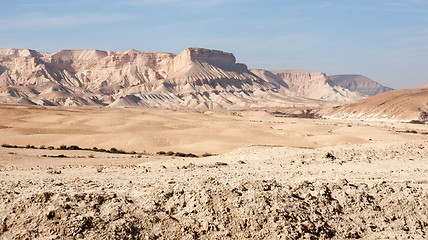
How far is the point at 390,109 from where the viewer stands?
82312 millimetres

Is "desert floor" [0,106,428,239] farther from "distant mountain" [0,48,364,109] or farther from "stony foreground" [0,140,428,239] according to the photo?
"distant mountain" [0,48,364,109]

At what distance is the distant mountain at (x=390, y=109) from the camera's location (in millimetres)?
75125

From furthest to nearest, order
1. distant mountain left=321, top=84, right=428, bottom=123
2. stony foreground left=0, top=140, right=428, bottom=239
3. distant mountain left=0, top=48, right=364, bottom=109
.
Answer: distant mountain left=0, top=48, right=364, bottom=109 → distant mountain left=321, top=84, right=428, bottom=123 → stony foreground left=0, top=140, right=428, bottom=239

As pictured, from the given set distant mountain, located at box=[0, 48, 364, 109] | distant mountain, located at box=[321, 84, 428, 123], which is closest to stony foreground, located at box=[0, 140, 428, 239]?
distant mountain, located at box=[321, 84, 428, 123]

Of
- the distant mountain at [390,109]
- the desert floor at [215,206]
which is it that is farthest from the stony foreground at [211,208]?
the distant mountain at [390,109]

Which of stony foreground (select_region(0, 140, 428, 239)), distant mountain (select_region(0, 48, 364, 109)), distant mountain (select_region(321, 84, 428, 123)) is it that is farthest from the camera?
distant mountain (select_region(0, 48, 364, 109))

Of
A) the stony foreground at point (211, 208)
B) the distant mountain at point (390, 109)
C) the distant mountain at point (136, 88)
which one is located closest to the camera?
the stony foreground at point (211, 208)

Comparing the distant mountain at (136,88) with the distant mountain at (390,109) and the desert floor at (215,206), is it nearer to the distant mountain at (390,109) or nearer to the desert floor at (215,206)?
the distant mountain at (390,109)

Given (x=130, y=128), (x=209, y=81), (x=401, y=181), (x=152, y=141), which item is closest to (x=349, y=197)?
(x=401, y=181)

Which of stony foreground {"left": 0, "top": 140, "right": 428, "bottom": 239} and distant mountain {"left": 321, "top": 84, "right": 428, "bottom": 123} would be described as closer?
stony foreground {"left": 0, "top": 140, "right": 428, "bottom": 239}

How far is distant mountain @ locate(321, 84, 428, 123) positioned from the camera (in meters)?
75.1

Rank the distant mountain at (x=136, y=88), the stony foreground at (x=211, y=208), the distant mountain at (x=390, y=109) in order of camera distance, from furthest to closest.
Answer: the distant mountain at (x=136, y=88) < the distant mountain at (x=390, y=109) < the stony foreground at (x=211, y=208)

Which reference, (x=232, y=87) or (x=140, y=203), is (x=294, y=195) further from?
(x=232, y=87)

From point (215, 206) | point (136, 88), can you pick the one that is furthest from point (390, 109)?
point (136, 88)
